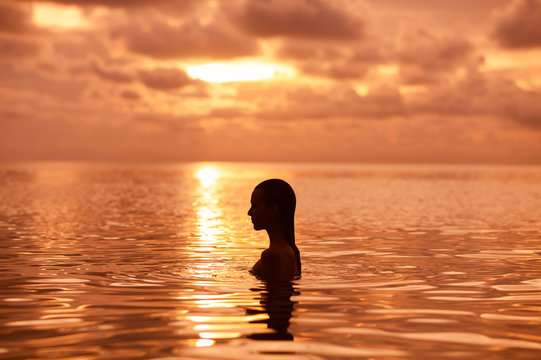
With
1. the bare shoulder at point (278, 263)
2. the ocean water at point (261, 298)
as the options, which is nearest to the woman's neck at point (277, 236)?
the bare shoulder at point (278, 263)

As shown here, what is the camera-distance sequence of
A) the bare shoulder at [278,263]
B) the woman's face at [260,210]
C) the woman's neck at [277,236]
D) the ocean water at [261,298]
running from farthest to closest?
the bare shoulder at [278,263], the woman's neck at [277,236], the woman's face at [260,210], the ocean water at [261,298]

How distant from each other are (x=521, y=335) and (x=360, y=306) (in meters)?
3.00

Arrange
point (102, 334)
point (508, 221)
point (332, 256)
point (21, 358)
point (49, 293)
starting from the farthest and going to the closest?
point (508, 221) → point (332, 256) → point (49, 293) → point (102, 334) → point (21, 358)

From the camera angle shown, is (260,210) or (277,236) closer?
(260,210)

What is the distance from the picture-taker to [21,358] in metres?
9.00

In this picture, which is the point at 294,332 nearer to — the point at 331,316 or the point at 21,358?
the point at 331,316

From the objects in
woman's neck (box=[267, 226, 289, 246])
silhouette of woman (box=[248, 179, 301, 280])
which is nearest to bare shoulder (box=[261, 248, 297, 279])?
silhouette of woman (box=[248, 179, 301, 280])

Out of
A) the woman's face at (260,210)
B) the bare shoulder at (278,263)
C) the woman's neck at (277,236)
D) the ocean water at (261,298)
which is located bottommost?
the ocean water at (261,298)

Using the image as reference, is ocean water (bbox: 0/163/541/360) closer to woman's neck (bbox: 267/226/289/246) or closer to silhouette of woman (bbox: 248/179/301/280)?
silhouette of woman (bbox: 248/179/301/280)

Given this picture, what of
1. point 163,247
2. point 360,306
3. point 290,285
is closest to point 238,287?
point 290,285

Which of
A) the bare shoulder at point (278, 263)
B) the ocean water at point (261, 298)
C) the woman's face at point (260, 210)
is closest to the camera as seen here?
the ocean water at point (261, 298)

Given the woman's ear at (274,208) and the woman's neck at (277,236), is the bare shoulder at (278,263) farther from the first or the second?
the woman's ear at (274,208)

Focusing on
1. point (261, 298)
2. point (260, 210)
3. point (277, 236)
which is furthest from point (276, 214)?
point (261, 298)

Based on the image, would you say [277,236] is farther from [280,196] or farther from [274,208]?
[280,196]
